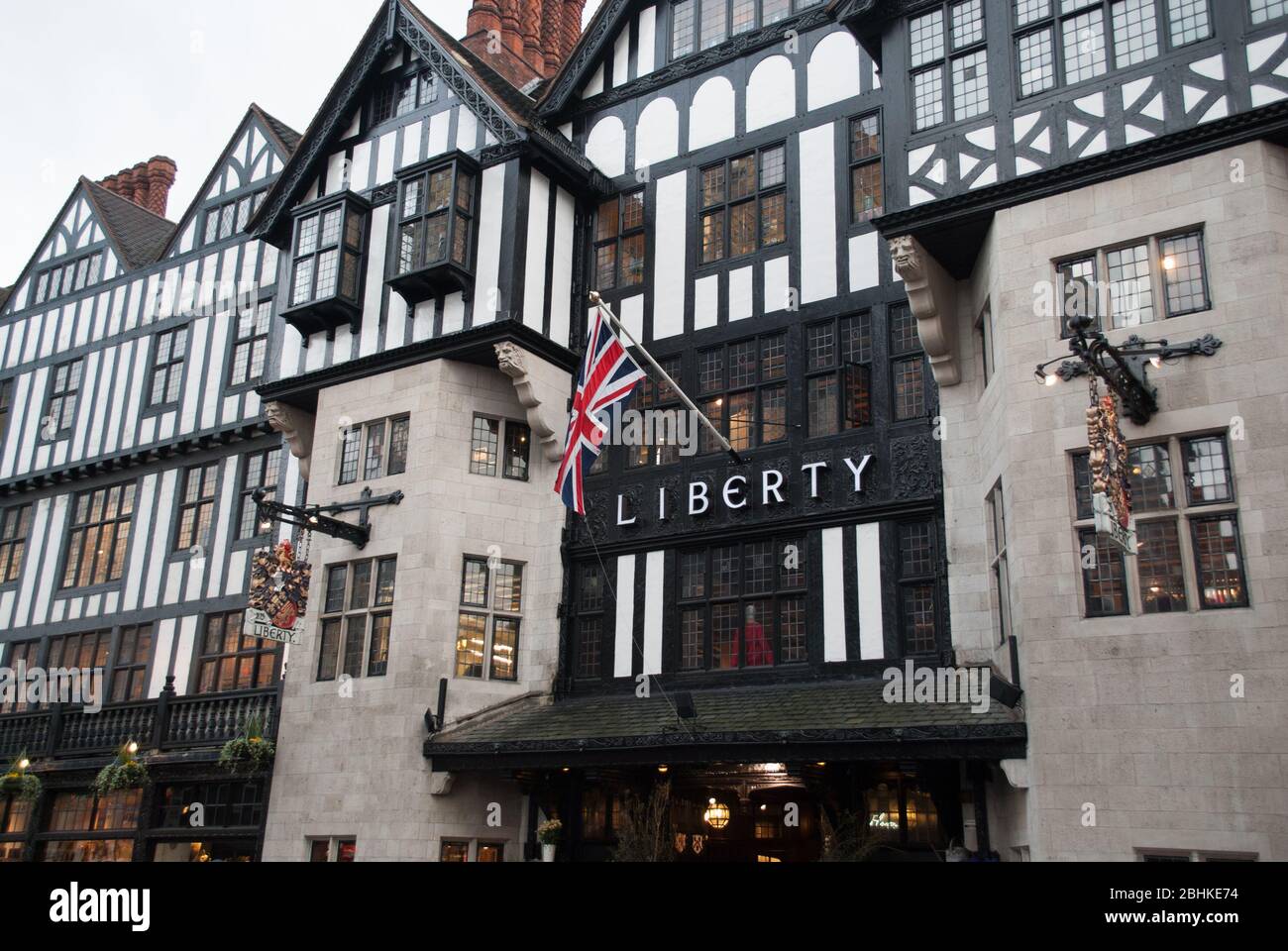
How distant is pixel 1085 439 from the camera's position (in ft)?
44.5

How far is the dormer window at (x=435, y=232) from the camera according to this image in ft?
68.5

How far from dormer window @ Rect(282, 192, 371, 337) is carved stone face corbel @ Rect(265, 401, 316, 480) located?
1622mm

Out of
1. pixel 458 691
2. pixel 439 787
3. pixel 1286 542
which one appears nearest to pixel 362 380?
pixel 458 691

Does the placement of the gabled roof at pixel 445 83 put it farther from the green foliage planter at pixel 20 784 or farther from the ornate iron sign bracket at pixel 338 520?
the green foliage planter at pixel 20 784

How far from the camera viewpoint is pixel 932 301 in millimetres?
16094

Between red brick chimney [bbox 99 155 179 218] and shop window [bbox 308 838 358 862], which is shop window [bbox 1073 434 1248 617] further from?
red brick chimney [bbox 99 155 179 218]

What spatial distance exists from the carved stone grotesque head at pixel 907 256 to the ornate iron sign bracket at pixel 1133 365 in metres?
2.74

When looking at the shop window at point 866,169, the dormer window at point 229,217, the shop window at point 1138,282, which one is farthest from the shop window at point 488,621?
the dormer window at point 229,217

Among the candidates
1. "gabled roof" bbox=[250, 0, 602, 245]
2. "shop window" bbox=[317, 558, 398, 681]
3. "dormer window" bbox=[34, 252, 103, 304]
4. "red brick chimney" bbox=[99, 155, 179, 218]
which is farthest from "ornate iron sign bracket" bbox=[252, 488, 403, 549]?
"red brick chimney" bbox=[99, 155, 179, 218]

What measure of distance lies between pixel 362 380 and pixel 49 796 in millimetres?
11926

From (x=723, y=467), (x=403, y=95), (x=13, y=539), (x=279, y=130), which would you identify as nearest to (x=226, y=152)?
(x=279, y=130)

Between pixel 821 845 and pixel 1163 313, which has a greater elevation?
pixel 1163 313
